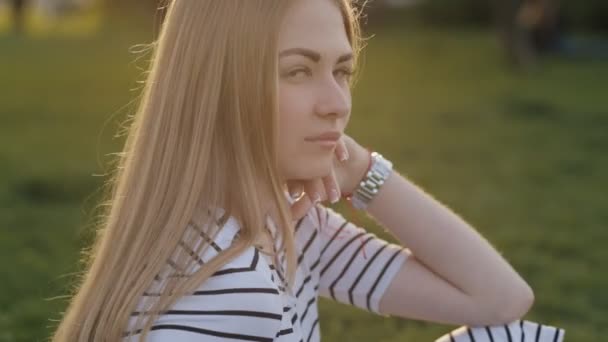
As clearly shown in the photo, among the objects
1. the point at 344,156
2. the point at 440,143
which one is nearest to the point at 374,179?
the point at 344,156

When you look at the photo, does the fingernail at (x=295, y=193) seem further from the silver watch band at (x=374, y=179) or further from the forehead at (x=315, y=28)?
the forehead at (x=315, y=28)

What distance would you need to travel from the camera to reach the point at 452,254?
254 centimetres

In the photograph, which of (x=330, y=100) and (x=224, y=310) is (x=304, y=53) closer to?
(x=330, y=100)

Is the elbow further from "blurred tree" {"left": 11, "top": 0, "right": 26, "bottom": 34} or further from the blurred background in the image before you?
"blurred tree" {"left": 11, "top": 0, "right": 26, "bottom": 34}

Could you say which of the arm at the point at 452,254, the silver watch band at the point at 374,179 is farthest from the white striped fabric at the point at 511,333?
the silver watch band at the point at 374,179

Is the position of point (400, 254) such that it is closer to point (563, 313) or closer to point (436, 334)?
point (436, 334)

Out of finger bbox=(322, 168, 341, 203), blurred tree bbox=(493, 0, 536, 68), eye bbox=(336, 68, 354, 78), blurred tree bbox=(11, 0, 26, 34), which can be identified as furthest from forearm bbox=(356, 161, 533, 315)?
blurred tree bbox=(11, 0, 26, 34)

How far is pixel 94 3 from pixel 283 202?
91.6 ft

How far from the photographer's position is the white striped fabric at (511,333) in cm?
249

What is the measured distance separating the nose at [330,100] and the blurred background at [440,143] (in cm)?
88

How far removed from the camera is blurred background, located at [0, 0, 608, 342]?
4.70 meters

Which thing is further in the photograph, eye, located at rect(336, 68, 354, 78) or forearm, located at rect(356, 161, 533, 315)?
forearm, located at rect(356, 161, 533, 315)

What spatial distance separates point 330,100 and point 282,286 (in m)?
0.44

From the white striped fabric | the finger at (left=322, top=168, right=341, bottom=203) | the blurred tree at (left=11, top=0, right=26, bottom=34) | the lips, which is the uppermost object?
the blurred tree at (left=11, top=0, right=26, bottom=34)
